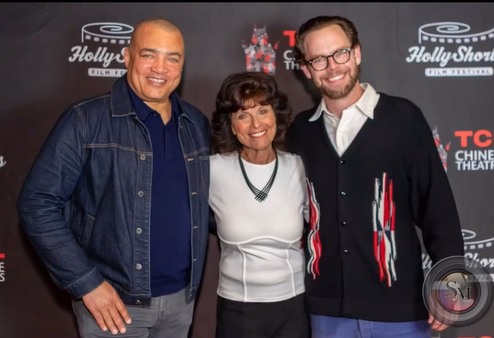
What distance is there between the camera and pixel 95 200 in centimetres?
198

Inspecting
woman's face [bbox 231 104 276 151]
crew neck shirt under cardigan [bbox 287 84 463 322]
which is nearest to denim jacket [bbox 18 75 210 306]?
woman's face [bbox 231 104 276 151]

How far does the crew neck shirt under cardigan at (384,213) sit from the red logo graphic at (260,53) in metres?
0.70

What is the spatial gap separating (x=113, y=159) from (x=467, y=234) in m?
1.76

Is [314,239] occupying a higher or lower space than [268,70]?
lower

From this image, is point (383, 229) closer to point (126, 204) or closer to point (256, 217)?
point (256, 217)

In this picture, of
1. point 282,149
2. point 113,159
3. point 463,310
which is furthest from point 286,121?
point 463,310

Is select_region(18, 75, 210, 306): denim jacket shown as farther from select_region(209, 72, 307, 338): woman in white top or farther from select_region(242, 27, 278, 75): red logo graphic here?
select_region(242, 27, 278, 75): red logo graphic

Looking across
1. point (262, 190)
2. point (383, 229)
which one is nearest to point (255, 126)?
point (262, 190)

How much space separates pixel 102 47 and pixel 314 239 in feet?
4.57

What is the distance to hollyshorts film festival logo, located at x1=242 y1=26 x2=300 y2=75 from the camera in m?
2.66

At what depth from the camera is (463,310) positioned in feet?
6.50

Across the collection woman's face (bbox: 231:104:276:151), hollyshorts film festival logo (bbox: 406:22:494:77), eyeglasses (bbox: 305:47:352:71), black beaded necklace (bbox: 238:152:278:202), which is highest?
hollyshorts film festival logo (bbox: 406:22:494:77)

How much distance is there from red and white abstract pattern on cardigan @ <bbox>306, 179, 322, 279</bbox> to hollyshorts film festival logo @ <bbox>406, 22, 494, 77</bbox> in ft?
3.22

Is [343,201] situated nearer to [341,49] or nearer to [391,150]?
[391,150]
